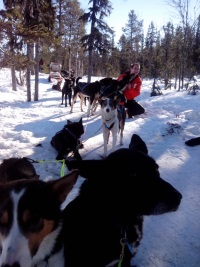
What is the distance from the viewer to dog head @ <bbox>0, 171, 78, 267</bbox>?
5.95ft

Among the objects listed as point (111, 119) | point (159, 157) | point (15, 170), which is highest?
point (111, 119)

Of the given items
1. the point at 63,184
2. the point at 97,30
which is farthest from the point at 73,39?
the point at 63,184

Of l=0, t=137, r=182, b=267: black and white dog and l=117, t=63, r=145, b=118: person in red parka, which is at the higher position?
l=117, t=63, r=145, b=118: person in red parka

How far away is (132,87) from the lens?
10820 mm

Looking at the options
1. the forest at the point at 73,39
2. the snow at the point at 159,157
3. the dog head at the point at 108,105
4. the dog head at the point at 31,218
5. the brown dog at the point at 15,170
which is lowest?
the snow at the point at 159,157

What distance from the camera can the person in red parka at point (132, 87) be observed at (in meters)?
10.5

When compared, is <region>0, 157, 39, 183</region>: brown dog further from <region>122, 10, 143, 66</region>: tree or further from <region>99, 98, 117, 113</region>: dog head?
<region>122, 10, 143, 66</region>: tree

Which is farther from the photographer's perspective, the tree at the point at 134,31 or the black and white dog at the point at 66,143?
the tree at the point at 134,31

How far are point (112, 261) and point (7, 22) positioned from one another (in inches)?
259

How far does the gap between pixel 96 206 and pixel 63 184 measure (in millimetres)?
329

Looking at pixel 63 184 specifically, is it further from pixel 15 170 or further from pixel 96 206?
pixel 15 170

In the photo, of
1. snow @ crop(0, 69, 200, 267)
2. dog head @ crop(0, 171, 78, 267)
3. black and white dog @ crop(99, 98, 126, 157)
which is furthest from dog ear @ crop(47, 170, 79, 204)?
black and white dog @ crop(99, 98, 126, 157)

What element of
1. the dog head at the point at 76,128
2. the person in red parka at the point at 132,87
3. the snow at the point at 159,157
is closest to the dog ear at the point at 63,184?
the snow at the point at 159,157

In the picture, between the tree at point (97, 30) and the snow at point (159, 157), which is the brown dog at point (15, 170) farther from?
the tree at point (97, 30)
